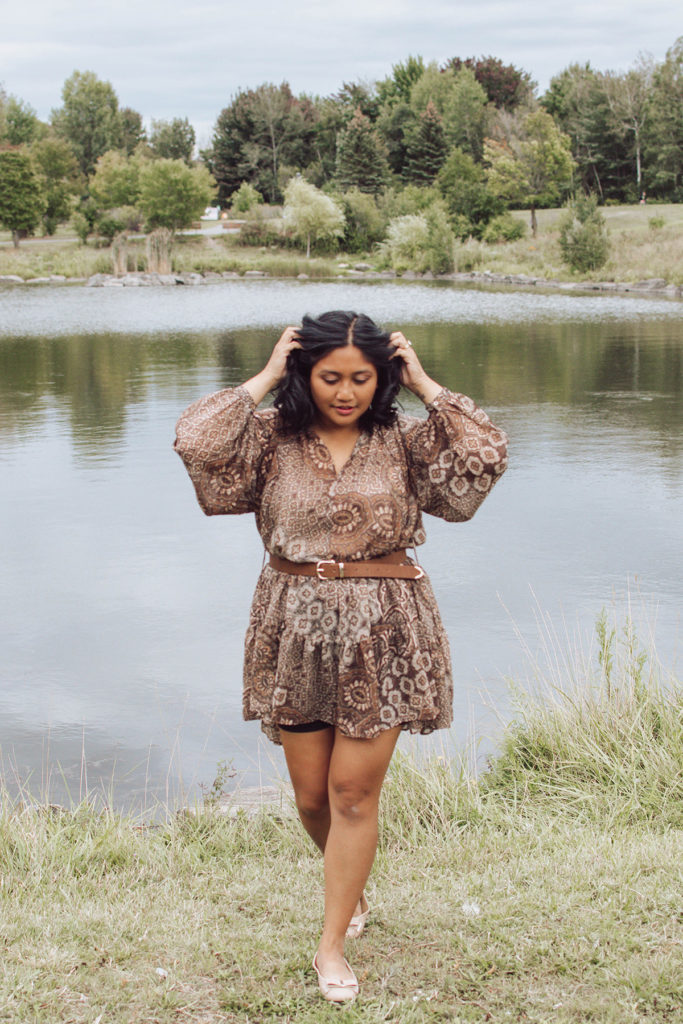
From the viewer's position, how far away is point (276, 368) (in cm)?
268

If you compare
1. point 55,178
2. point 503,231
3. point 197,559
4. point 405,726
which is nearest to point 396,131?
point 55,178

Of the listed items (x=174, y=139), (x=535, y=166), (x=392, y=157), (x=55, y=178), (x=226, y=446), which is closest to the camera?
(x=226, y=446)

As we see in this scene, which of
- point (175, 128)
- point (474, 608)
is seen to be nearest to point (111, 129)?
point (175, 128)

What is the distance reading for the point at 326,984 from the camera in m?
2.42

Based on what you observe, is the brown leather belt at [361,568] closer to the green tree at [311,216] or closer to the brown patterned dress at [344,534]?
the brown patterned dress at [344,534]

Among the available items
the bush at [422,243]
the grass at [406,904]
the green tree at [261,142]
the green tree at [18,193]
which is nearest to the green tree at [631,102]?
the bush at [422,243]

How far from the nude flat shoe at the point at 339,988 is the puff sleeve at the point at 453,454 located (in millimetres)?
1112

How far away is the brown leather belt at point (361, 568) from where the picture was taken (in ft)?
8.29

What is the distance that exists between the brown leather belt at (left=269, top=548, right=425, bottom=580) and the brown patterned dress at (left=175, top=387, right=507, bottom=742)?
0.6 inches

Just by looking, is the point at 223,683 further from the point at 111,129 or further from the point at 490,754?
the point at 111,129

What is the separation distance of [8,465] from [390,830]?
26.1ft

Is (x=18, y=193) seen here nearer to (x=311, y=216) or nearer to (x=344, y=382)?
(x=311, y=216)

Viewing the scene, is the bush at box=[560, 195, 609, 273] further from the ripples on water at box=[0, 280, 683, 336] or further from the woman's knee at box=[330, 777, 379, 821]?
the woman's knee at box=[330, 777, 379, 821]

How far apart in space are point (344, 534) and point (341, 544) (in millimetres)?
26
